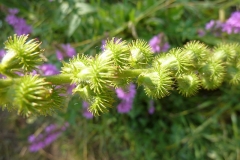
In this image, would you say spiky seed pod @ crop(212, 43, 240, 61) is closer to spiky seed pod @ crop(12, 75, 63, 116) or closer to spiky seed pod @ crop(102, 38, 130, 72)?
spiky seed pod @ crop(102, 38, 130, 72)

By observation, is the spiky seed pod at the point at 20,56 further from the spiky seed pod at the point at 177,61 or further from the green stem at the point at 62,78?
the spiky seed pod at the point at 177,61

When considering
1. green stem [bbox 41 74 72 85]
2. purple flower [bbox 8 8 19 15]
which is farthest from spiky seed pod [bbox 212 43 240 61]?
purple flower [bbox 8 8 19 15]

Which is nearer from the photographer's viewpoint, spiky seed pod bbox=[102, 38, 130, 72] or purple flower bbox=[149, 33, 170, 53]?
spiky seed pod bbox=[102, 38, 130, 72]

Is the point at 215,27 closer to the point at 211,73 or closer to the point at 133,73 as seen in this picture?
the point at 211,73

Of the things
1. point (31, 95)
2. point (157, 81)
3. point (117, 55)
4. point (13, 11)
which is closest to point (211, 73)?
point (157, 81)

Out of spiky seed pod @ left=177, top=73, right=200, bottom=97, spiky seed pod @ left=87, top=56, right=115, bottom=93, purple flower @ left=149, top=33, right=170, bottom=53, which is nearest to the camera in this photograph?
spiky seed pod @ left=87, top=56, right=115, bottom=93

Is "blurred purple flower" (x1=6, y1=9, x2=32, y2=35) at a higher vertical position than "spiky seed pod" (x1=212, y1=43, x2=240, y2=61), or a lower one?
higher

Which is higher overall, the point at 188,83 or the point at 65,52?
the point at 65,52

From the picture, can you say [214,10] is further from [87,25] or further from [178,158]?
[178,158]
